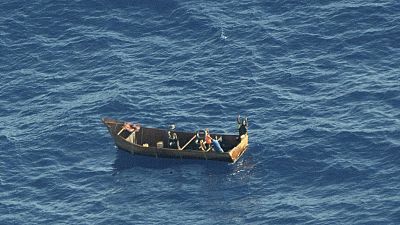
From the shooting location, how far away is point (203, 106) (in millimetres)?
105562

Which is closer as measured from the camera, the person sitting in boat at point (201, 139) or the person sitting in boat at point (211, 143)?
the person sitting in boat at point (211, 143)

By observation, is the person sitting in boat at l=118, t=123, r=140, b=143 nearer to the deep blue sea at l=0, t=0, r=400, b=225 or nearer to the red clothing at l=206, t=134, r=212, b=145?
the deep blue sea at l=0, t=0, r=400, b=225

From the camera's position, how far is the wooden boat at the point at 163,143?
97.1m

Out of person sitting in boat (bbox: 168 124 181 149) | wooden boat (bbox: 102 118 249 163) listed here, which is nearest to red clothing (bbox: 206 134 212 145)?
wooden boat (bbox: 102 118 249 163)

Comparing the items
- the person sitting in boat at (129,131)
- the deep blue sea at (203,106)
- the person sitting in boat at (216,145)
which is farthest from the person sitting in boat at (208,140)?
the person sitting in boat at (129,131)

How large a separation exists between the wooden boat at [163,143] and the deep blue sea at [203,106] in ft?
2.88

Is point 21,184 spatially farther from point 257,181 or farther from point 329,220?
point 329,220

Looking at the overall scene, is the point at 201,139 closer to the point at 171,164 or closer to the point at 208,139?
the point at 208,139

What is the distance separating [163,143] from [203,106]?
703 centimetres

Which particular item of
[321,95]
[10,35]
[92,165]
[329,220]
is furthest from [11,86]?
[329,220]

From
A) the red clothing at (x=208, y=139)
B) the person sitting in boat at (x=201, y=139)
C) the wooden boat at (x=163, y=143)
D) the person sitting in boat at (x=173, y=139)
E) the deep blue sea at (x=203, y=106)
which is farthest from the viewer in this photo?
the person sitting in boat at (x=173, y=139)

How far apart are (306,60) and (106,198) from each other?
95.5 ft

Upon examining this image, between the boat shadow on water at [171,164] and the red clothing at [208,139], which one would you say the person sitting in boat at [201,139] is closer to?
the red clothing at [208,139]

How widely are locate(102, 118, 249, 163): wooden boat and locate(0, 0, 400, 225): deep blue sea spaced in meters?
0.88
